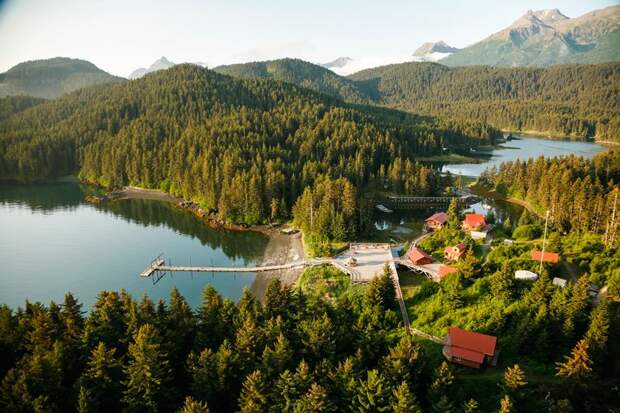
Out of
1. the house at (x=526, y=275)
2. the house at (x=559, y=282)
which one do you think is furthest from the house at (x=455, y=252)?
the house at (x=559, y=282)

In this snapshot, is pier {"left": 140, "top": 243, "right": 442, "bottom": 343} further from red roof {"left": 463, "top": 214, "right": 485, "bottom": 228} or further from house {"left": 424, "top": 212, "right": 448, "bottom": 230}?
red roof {"left": 463, "top": 214, "right": 485, "bottom": 228}

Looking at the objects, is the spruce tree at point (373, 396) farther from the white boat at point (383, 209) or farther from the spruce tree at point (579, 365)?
the white boat at point (383, 209)

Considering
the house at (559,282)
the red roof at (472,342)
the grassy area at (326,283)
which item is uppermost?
the house at (559,282)

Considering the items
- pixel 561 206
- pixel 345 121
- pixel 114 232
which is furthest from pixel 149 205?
pixel 561 206

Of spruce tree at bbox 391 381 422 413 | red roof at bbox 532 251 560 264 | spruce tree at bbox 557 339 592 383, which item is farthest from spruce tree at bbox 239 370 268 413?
red roof at bbox 532 251 560 264

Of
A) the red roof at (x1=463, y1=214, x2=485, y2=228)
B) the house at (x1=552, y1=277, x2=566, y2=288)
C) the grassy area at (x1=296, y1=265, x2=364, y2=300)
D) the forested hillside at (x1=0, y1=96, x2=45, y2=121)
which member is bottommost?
the grassy area at (x1=296, y1=265, x2=364, y2=300)

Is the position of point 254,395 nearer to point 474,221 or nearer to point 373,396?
point 373,396
